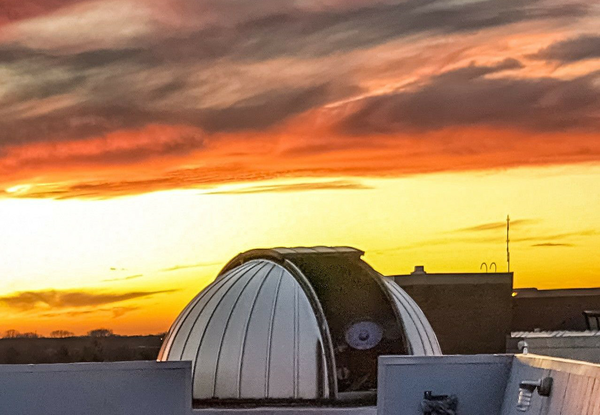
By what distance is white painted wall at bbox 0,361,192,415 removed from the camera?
29.0 metres

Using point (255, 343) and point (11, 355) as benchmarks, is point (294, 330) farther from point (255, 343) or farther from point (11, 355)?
point (11, 355)

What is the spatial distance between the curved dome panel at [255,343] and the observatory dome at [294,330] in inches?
1.0

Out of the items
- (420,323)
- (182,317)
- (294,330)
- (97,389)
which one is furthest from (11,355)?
(97,389)

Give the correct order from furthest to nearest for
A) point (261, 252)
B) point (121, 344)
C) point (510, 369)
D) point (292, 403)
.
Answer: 1. point (121, 344)
2. point (261, 252)
3. point (292, 403)
4. point (510, 369)

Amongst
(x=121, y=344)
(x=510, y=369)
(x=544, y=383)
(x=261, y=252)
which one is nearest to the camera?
(x=544, y=383)

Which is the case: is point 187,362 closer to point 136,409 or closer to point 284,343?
point 136,409

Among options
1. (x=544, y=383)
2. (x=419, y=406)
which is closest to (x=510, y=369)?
(x=419, y=406)

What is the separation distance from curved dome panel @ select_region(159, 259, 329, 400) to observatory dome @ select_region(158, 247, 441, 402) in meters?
0.03

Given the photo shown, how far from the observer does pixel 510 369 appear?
98.3 feet

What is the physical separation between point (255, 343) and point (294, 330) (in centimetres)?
115

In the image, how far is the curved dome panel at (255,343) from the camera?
110 feet

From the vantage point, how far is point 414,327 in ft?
118

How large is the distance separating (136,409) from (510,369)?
28.7 feet

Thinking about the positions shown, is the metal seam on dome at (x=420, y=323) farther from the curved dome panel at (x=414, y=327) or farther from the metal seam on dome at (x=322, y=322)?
the metal seam on dome at (x=322, y=322)
